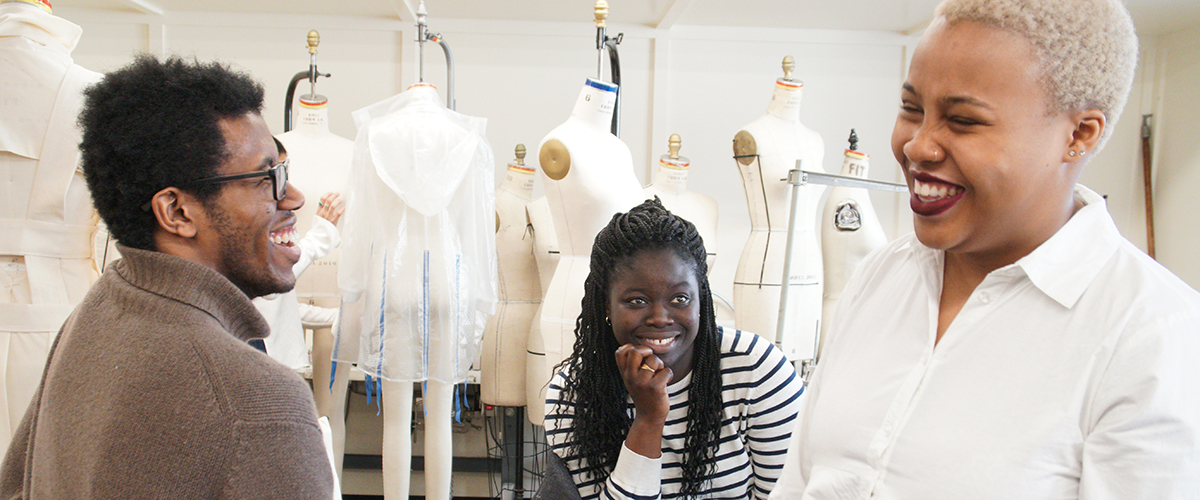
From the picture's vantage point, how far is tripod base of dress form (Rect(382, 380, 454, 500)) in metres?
2.89

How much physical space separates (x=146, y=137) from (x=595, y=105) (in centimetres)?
189

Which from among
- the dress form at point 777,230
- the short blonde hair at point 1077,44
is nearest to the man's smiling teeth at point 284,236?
the short blonde hair at point 1077,44

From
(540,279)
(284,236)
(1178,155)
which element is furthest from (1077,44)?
(1178,155)

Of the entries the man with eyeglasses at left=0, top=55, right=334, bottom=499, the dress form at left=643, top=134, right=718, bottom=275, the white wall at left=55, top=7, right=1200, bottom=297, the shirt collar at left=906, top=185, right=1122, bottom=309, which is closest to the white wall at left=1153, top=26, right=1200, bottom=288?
the white wall at left=55, top=7, right=1200, bottom=297

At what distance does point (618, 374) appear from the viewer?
1.70 metres

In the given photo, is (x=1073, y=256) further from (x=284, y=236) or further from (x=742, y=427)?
(x=284, y=236)

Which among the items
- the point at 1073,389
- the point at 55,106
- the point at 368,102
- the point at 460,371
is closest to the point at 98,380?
the point at 1073,389

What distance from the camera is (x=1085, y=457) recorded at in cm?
79

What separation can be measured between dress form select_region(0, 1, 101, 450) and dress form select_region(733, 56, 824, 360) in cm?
241

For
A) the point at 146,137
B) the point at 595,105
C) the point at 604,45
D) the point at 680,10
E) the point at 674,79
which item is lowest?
the point at 146,137

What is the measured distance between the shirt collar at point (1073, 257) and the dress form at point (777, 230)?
2311mm

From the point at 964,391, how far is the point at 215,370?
88 cm

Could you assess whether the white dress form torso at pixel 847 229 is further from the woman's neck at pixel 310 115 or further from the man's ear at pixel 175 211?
the man's ear at pixel 175 211

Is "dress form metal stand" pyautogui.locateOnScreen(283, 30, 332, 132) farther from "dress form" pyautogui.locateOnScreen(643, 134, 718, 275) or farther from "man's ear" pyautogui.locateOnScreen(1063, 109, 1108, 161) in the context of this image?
"man's ear" pyautogui.locateOnScreen(1063, 109, 1108, 161)
